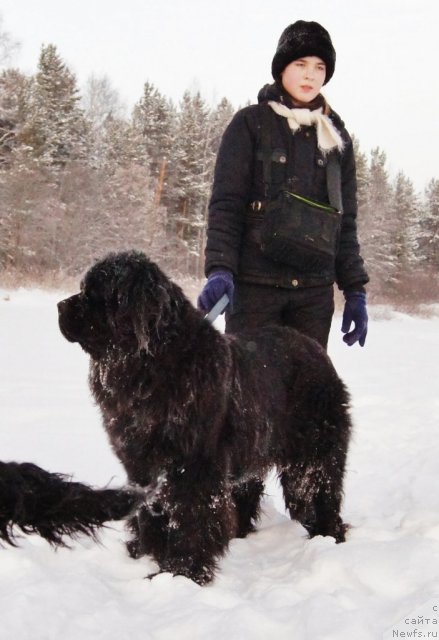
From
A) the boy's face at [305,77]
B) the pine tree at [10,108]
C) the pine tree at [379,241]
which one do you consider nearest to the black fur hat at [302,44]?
the boy's face at [305,77]

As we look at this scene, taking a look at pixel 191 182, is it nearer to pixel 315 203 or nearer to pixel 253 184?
pixel 253 184

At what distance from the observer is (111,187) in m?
28.3

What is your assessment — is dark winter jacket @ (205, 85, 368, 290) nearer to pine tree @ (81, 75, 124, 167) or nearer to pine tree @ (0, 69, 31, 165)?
pine tree @ (0, 69, 31, 165)

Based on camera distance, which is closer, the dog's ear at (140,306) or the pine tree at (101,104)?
the dog's ear at (140,306)

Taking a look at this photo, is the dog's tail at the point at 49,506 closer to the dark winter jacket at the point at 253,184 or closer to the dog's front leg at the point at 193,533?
the dog's front leg at the point at 193,533

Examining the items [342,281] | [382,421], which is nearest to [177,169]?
[382,421]

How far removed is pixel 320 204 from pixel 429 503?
198 cm

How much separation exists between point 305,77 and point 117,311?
177 centimetres

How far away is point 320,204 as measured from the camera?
10.8ft

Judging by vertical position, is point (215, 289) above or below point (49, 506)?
above

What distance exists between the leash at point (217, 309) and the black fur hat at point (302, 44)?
1.39 metres

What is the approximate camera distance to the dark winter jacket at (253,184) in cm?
328

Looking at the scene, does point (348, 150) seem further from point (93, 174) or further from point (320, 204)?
point (93, 174)

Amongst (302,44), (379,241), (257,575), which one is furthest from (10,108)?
(257,575)
